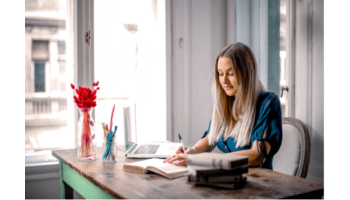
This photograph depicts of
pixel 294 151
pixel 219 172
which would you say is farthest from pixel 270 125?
pixel 219 172

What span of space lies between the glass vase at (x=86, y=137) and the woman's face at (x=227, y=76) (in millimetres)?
762

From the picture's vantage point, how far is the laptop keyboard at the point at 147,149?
1.70m

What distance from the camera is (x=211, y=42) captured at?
3100mm

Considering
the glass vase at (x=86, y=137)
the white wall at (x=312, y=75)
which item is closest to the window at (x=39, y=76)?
the glass vase at (x=86, y=137)

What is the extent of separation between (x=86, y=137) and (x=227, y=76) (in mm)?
838

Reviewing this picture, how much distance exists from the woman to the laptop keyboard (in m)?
0.16

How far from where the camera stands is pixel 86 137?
5.29 ft

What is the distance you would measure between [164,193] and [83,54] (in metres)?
1.80

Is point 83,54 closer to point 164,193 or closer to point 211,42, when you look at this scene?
point 211,42

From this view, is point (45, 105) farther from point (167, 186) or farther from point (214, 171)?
point (214, 171)

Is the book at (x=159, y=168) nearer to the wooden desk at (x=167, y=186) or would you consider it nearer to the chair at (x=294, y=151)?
the wooden desk at (x=167, y=186)

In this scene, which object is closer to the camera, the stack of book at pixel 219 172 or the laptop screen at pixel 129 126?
the stack of book at pixel 219 172
